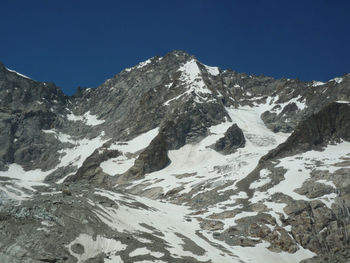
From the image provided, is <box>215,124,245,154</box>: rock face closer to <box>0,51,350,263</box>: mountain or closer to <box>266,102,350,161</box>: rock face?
<box>0,51,350,263</box>: mountain

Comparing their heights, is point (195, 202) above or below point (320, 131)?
below

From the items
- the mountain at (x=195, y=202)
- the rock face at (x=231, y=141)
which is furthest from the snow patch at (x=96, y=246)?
the rock face at (x=231, y=141)

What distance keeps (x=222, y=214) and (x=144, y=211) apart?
1343cm

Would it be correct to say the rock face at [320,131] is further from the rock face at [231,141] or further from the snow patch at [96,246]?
the snow patch at [96,246]

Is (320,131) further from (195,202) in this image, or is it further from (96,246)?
(96,246)

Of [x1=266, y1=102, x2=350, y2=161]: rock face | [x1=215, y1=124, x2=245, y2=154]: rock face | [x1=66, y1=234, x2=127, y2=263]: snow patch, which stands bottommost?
[x1=66, y1=234, x2=127, y2=263]: snow patch

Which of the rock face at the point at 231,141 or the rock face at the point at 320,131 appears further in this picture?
the rock face at the point at 231,141

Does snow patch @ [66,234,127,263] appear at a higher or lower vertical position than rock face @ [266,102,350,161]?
lower

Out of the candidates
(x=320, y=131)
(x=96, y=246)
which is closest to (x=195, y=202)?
(x=320, y=131)

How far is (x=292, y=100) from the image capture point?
648 feet

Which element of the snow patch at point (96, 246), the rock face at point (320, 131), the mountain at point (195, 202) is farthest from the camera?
the rock face at point (320, 131)

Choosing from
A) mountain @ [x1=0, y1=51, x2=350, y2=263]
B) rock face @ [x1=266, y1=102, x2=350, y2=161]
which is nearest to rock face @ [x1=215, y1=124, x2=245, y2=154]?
mountain @ [x1=0, y1=51, x2=350, y2=263]

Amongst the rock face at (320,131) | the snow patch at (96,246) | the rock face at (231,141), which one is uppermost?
the rock face at (231,141)

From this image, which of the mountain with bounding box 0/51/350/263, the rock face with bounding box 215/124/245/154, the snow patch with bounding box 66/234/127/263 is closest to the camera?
the snow patch with bounding box 66/234/127/263
